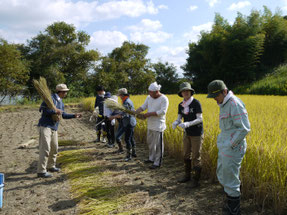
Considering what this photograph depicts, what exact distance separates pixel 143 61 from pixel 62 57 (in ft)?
34.7

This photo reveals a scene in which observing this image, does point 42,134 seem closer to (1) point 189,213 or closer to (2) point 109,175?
(2) point 109,175

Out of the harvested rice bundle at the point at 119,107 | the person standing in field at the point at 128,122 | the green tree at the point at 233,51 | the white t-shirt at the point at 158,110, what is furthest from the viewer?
the green tree at the point at 233,51

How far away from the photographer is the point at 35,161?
4441 mm

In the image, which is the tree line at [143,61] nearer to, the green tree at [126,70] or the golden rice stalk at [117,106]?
the green tree at [126,70]

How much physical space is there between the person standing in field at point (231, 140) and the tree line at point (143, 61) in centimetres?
1544

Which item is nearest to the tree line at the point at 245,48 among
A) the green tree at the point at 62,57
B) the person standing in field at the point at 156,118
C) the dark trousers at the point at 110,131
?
the green tree at the point at 62,57

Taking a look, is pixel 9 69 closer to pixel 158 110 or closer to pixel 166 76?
pixel 158 110

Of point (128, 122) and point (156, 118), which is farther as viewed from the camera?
point (128, 122)

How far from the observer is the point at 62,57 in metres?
18.2

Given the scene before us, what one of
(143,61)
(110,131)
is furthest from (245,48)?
(110,131)

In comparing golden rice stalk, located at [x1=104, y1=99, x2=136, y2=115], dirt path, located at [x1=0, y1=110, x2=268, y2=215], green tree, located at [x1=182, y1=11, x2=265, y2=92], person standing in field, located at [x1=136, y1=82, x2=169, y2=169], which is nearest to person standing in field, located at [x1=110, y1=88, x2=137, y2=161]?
golden rice stalk, located at [x1=104, y1=99, x2=136, y2=115]

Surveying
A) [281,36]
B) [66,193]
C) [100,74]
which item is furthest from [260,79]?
[66,193]

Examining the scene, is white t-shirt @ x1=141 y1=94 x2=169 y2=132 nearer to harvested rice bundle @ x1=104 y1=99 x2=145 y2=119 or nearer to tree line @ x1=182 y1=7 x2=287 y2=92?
harvested rice bundle @ x1=104 y1=99 x2=145 y2=119

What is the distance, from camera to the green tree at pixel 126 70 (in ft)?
72.7
